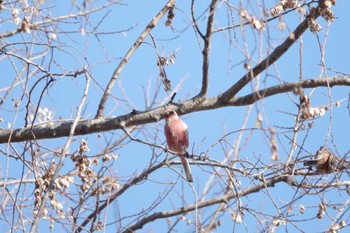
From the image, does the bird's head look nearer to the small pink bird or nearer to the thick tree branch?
the thick tree branch

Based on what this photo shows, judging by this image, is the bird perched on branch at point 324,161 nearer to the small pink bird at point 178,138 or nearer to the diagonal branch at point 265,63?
the diagonal branch at point 265,63

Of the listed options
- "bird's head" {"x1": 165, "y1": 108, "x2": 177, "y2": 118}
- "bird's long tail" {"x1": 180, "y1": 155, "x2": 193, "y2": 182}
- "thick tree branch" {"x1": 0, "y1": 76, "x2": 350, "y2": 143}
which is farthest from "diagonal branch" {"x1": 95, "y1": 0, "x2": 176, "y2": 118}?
"bird's long tail" {"x1": 180, "y1": 155, "x2": 193, "y2": 182}

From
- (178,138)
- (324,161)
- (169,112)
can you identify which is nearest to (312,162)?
(324,161)

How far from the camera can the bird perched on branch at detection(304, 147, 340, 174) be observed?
338 centimetres

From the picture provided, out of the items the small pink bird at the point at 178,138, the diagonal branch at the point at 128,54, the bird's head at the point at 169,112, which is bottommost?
the bird's head at the point at 169,112

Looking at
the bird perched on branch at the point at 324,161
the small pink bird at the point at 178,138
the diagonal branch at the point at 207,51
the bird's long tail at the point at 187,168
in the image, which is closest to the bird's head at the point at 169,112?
the diagonal branch at the point at 207,51

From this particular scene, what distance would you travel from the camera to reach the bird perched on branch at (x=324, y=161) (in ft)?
11.1

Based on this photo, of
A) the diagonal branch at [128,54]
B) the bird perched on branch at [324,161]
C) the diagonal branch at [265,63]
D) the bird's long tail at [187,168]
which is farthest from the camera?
the bird's long tail at [187,168]

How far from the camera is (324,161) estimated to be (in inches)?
134

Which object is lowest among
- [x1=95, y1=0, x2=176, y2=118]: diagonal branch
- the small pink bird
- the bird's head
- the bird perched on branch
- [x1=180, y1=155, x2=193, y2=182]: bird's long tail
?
the bird perched on branch

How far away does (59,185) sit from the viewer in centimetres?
351

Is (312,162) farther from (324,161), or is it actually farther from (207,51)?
(207,51)

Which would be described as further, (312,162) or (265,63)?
(312,162)

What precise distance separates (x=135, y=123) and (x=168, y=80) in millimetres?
419
